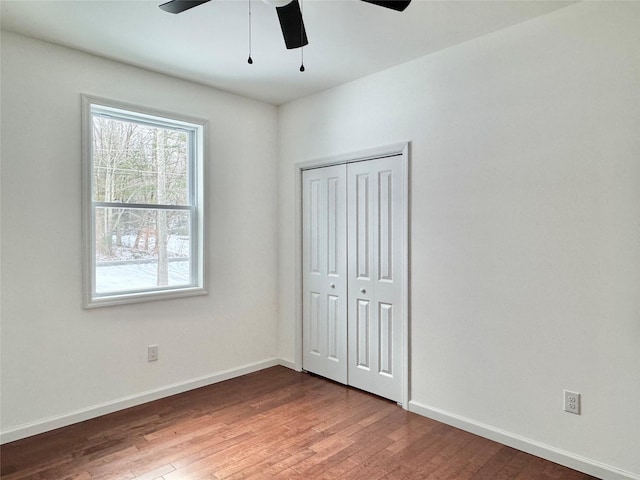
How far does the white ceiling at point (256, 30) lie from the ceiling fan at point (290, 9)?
11.7 inches

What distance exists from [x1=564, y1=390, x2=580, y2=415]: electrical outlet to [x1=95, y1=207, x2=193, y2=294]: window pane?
2966mm

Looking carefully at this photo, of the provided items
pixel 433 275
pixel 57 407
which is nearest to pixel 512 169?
pixel 433 275

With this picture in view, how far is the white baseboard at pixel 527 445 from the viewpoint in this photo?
7.08 ft

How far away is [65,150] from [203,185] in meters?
1.07

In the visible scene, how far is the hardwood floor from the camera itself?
87.7 inches

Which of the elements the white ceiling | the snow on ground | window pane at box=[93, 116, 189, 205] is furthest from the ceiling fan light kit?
the snow on ground

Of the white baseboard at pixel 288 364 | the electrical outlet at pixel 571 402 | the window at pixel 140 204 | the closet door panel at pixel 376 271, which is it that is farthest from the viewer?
the white baseboard at pixel 288 364

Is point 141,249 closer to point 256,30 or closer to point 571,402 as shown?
point 256,30

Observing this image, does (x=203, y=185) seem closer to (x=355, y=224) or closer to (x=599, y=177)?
(x=355, y=224)

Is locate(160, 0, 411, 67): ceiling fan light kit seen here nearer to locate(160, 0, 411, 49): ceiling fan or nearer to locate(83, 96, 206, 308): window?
locate(160, 0, 411, 49): ceiling fan

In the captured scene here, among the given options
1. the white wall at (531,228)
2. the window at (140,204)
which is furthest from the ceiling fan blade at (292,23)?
the window at (140,204)

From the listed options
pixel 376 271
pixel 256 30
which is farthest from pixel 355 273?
pixel 256 30

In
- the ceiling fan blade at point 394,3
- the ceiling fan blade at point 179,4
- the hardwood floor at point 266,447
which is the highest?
the ceiling fan blade at point 179,4

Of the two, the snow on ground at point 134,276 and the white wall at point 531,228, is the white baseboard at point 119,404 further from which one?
the white wall at point 531,228
